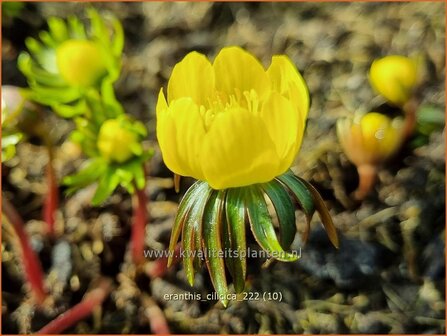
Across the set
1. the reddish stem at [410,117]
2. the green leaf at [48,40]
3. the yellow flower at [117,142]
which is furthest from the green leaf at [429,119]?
the green leaf at [48,40]

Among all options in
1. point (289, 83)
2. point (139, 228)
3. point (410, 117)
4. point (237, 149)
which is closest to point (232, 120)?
point (237, 149)

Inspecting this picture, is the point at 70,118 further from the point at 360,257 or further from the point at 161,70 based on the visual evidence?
the point at 360,257

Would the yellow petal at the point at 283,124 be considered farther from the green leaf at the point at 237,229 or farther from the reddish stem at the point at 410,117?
the reddish stem at the point at 410,117

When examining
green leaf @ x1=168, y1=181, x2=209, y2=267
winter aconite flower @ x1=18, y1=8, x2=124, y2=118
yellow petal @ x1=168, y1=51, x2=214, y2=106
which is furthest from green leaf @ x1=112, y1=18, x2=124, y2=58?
green leaf @ x1=168, y1=181, x2=209, y2=267

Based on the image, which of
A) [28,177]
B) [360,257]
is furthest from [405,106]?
[28,177]

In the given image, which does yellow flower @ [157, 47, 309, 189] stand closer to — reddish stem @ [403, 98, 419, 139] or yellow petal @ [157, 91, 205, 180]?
yellow petal @ [157, 91, 205, 180]

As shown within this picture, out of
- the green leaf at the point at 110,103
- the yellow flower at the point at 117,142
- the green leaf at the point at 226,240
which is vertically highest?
the green leaf at the point at 110,103

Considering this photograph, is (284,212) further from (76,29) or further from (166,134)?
(76,29)
